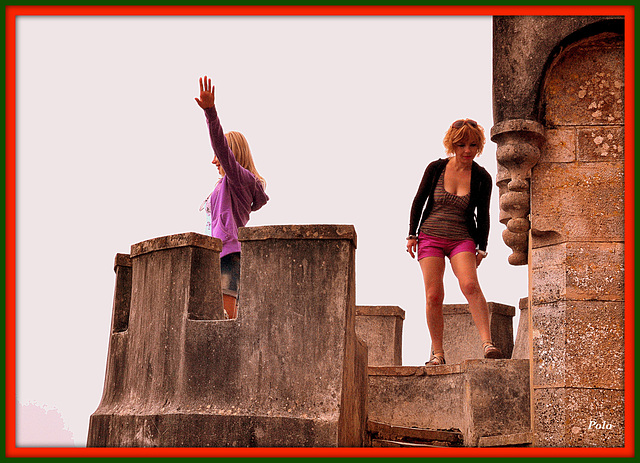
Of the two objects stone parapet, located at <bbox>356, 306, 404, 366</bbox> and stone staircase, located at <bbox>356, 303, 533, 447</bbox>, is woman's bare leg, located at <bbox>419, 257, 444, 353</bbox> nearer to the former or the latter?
stone staircase, located at <bbox>356, 303, 533, 447</bbox>

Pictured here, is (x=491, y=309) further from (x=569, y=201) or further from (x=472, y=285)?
(x=569, y=201)

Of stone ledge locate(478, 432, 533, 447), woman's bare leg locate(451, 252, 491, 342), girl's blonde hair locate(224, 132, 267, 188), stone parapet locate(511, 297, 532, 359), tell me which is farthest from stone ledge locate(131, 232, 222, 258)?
stone parapet locate(511, 297, 532, 359)

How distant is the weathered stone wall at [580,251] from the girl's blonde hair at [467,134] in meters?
0.73

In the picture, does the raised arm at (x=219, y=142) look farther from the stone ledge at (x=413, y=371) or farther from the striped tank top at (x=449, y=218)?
the stone ledge at (x=413, y=371)

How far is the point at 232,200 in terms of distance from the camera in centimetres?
625

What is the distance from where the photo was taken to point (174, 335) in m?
5.39

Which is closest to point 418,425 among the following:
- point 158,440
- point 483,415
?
point 483,415

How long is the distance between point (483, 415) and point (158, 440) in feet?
7.15

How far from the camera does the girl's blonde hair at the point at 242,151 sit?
6.36 meters

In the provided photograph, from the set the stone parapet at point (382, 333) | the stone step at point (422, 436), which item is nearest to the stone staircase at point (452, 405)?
the stone step at point (422, 436)

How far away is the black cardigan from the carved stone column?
1.26 ft

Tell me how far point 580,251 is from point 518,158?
2.25 ft

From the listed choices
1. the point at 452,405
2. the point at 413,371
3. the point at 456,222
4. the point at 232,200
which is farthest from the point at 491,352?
the point at 232,200

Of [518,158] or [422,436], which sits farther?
[422,436]
